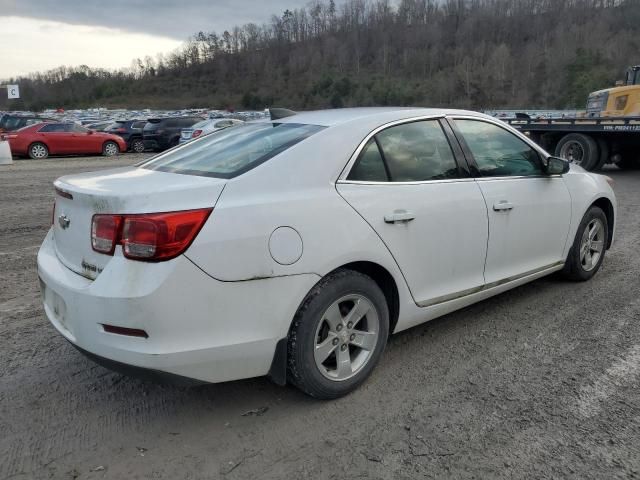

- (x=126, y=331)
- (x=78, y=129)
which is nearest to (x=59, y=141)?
(x=78, y=129)

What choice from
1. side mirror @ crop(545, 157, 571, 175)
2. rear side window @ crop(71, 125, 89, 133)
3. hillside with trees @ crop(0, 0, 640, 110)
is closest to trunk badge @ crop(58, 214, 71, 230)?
side mirror @ crop(545, 157, 571, 175)

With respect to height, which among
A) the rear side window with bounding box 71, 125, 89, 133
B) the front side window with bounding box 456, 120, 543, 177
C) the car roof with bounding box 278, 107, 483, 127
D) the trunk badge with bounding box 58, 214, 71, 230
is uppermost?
the car roof with bounding box 278, 107, 483, 127

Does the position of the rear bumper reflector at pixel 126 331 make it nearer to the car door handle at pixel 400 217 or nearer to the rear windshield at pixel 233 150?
the rear windshield at pixel 233 150

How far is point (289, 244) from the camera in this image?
278 cm

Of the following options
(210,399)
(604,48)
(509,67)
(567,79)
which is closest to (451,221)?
(210,399)

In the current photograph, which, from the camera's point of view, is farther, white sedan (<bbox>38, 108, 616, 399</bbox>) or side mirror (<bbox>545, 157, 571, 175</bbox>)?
side mirror (<bbox>545, 157, 571, 175</bbox>)

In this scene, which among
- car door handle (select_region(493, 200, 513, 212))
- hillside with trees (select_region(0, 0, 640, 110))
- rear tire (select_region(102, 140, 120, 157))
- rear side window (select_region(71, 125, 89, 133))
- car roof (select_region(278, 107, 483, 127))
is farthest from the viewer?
hillside with trees (select_region(0, 0, 640, 110))

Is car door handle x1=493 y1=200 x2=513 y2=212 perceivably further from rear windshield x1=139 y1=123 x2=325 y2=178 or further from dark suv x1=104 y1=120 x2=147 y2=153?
dark suv x1=104 y1=120 x2=147 y2=153

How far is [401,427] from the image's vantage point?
2.86 m

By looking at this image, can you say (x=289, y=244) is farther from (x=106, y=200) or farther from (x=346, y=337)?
(x=106, y=200)

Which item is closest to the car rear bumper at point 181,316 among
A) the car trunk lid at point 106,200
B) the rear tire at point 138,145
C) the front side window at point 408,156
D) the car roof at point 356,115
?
the car trunk lid at point 106,200

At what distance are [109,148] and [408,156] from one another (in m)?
20.4

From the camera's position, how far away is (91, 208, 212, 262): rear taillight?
2533 mm

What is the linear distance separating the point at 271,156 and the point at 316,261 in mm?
631
